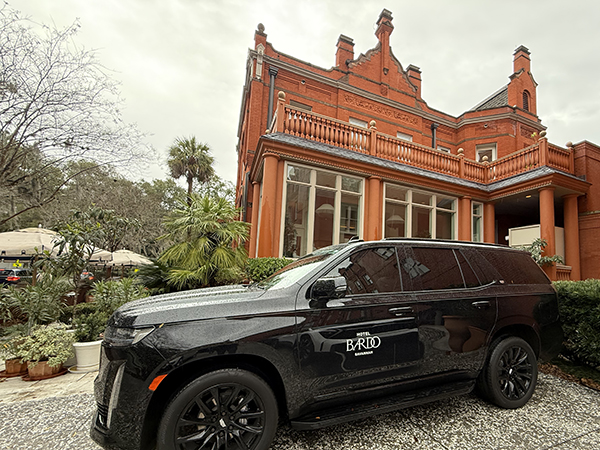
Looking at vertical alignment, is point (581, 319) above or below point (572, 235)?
below

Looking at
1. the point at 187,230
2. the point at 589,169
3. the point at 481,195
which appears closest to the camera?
the point at 187,230

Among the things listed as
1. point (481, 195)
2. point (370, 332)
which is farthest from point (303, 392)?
A: point (481, 195)

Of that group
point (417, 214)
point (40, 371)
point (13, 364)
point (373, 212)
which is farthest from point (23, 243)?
point (417, 214)

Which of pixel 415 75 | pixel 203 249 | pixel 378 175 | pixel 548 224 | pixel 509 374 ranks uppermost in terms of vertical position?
pixel 415 75

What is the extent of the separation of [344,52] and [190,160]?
42.0 ft

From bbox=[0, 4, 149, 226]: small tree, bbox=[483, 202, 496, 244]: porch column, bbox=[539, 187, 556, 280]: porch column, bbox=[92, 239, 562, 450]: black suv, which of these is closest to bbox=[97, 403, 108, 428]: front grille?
bbox=[92, 239, 562, 450]: black suv

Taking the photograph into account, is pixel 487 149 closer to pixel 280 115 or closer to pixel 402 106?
pixel 402 106

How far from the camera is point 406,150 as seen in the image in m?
9.84

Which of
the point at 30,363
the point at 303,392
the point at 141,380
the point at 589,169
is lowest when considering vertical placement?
the point at 30,363

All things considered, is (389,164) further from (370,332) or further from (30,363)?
(30,363)

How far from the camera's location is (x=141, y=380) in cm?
179

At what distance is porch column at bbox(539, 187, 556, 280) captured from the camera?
866cm

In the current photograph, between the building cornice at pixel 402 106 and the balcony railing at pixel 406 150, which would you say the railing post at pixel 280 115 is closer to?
the balcony railing at pixel 406 150

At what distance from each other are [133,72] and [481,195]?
1232 centimetres
